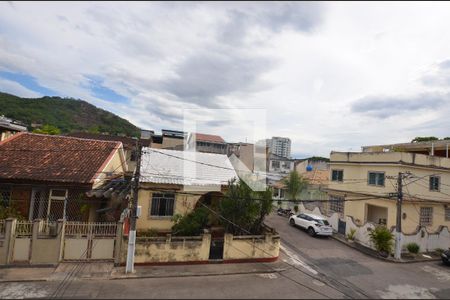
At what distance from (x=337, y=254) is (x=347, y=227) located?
440cm

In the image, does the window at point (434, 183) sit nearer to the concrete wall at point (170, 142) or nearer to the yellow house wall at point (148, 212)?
the yellow house wall at point (148, 212)

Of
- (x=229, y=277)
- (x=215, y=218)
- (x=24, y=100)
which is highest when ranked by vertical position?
(x=24, y=100)

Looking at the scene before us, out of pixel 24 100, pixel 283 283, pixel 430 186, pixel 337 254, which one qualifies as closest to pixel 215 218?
pixel 283 283

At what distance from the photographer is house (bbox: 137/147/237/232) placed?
16362 millimetres

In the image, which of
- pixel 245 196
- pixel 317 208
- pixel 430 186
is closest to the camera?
pixel 245 196

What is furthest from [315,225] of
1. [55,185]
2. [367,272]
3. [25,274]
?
[25,274]

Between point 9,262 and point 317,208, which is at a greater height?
point 317,208

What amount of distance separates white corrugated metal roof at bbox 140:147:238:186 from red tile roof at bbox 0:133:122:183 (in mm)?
2633

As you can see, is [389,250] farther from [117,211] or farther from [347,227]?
[117,211]

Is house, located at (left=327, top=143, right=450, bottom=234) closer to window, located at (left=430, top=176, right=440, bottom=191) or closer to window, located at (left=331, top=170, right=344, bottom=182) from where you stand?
window, located at (left=430, top=176, right=440, bottom=191)

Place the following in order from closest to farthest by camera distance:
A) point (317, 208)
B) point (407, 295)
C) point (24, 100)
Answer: point (407, 295)
point (317, 208)
point (24, 100)

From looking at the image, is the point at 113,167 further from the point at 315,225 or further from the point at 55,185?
the point at 315,225

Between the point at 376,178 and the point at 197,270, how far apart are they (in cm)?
1513

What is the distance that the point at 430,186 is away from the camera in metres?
20.5
